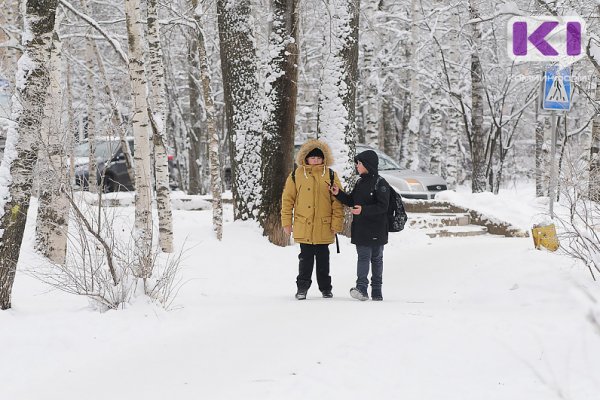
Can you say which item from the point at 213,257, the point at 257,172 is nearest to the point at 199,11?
the point at 257,172

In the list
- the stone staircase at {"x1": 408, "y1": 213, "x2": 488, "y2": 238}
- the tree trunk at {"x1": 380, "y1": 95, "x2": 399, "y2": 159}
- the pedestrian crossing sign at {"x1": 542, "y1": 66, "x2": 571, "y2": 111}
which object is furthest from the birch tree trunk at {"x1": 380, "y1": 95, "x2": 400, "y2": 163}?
the pedestrian crossing sign at {"x1": 542, "y1": 66, "x2": 571, "y2": 111}

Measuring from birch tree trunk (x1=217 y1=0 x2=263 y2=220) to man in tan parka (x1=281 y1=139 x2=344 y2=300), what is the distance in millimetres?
3566

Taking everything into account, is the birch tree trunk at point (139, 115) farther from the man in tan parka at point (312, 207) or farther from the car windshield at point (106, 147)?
the man in tan parka at point (312, 207)

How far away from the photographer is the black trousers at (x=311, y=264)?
7.33m

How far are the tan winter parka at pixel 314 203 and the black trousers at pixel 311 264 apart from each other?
14cm

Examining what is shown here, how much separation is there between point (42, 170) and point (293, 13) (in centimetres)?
593

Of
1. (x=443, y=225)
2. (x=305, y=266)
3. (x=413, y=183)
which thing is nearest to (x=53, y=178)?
(x=305, y=266)

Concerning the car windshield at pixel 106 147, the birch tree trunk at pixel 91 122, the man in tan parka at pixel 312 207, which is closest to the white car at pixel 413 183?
the birch tree trunk at pixel 91 122

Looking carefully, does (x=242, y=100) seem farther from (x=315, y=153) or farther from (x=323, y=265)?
(x=323, y=265)

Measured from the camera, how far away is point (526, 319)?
5691mm

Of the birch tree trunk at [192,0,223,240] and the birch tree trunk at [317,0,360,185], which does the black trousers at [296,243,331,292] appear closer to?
the birch tree trunk at [192,0,223,240]

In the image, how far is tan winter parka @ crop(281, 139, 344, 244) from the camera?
7.24 m

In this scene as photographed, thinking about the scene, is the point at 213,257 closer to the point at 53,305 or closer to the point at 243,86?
the point at 243,86

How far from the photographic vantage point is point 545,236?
9.12m
